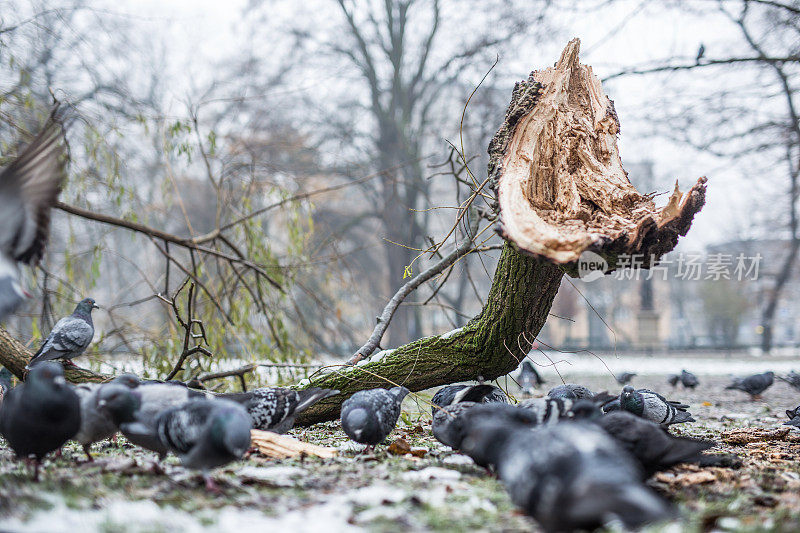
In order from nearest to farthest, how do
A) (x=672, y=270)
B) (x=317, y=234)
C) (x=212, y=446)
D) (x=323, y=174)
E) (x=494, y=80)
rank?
(x=212, y=446)
(x=317, y=234)
(x=323, y=174)
(x=494, y=80)
(x=672, y=270)

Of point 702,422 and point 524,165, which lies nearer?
point 524,165

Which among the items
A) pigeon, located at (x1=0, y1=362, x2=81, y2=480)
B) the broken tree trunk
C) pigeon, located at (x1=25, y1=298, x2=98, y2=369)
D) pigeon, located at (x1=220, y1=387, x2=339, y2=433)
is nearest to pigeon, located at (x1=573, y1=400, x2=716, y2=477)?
the broken tree trunk

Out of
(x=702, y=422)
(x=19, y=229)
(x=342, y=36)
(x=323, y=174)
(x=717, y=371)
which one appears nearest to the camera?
(x=19, y=229)

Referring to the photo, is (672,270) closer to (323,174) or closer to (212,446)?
(323,174)

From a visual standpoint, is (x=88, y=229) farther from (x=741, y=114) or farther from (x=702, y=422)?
(x=741, y=114)

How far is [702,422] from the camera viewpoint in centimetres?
518

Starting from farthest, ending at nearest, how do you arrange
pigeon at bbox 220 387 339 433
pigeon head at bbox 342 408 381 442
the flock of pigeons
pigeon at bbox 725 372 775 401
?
pigeon at bbox 725 372 775 401, pigeon at bbox 220 387 339 433, pigeon head at bbox 342 408 381 442, the flock of pigeons

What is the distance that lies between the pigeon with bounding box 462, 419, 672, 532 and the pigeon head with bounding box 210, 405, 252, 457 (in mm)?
1099

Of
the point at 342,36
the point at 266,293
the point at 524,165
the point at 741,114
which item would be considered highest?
the point at 342,36

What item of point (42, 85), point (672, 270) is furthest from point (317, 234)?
point (672, 270)

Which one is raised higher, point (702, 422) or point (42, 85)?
point (42, 85)

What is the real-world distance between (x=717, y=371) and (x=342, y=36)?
1307 centimetres

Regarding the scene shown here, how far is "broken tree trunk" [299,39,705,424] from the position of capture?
9.69 ft

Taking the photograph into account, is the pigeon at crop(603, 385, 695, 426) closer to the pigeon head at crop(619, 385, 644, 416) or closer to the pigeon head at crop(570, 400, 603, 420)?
the pigeon head at crop(619, 385, 644, 416)
